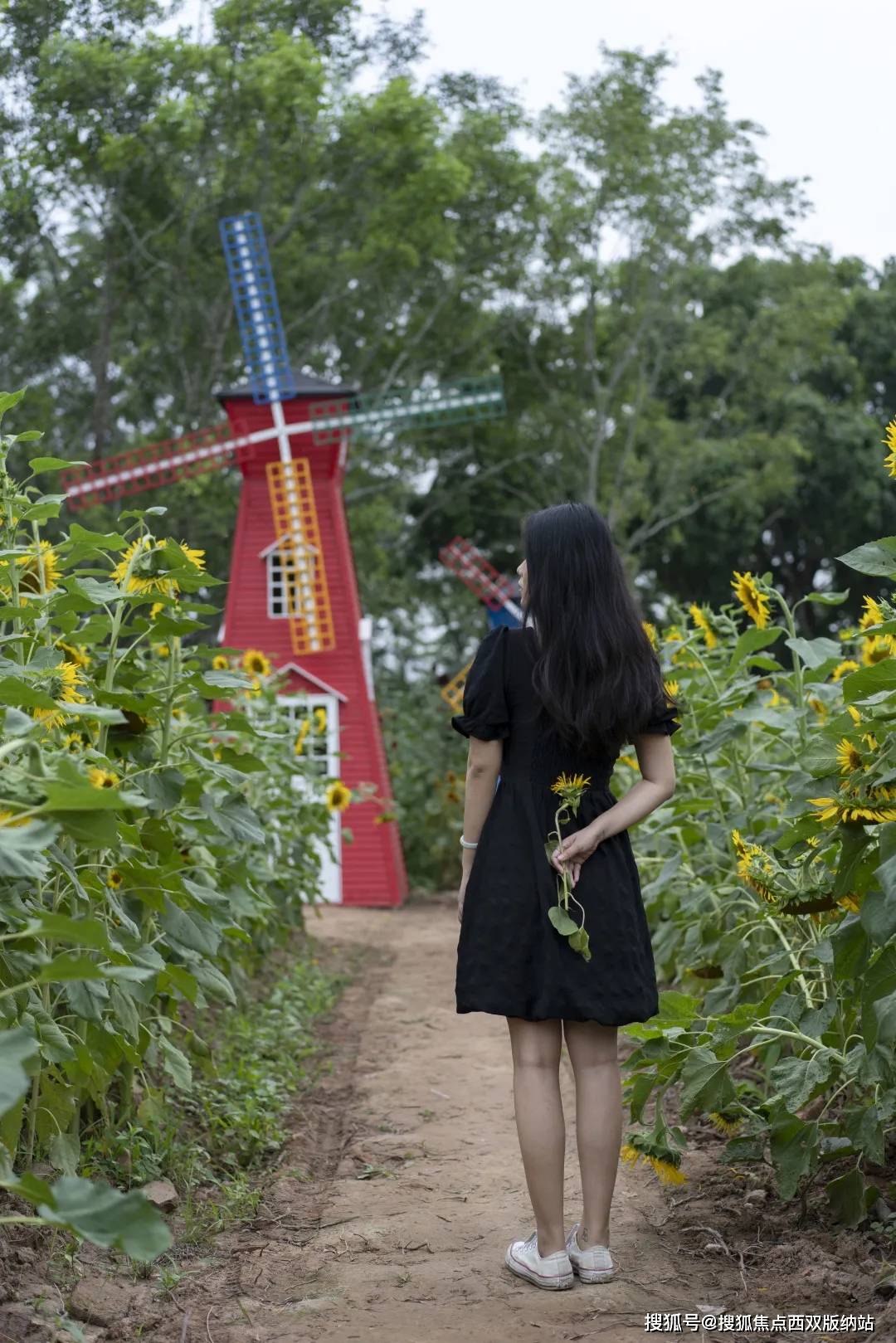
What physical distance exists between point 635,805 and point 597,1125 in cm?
63

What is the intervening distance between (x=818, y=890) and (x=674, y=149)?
20172 millimetres

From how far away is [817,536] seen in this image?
85.8ft

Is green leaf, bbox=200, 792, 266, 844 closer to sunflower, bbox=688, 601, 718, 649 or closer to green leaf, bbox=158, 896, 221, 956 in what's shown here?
green leaf, bbox=158, 896, 221, 956

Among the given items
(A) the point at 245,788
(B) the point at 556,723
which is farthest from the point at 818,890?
(A) the point at 245,788

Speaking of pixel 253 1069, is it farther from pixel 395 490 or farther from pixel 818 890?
pixel 395 490

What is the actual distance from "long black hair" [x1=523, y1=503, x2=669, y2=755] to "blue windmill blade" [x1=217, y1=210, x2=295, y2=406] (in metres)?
12.8

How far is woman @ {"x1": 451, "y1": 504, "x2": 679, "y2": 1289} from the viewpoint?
297 centimetres

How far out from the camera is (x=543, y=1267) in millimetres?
2922

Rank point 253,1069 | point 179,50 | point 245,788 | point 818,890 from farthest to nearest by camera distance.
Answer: point 179,50, point 245,788, point 253,1069, point 818,890

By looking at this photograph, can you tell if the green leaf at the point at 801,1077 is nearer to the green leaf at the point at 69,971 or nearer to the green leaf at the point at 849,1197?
the green leaf at the point at 849,1197

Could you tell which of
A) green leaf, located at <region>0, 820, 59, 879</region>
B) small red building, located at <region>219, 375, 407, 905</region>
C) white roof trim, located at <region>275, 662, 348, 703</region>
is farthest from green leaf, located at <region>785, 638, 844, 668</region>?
white roof trim, located at <region>275, 662, 348, 703</region>

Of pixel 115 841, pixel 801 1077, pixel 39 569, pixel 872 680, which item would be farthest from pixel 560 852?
pixel 39 569

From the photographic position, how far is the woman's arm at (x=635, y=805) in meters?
3.00

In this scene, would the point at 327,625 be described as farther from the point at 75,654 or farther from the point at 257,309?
the point at 75,654
